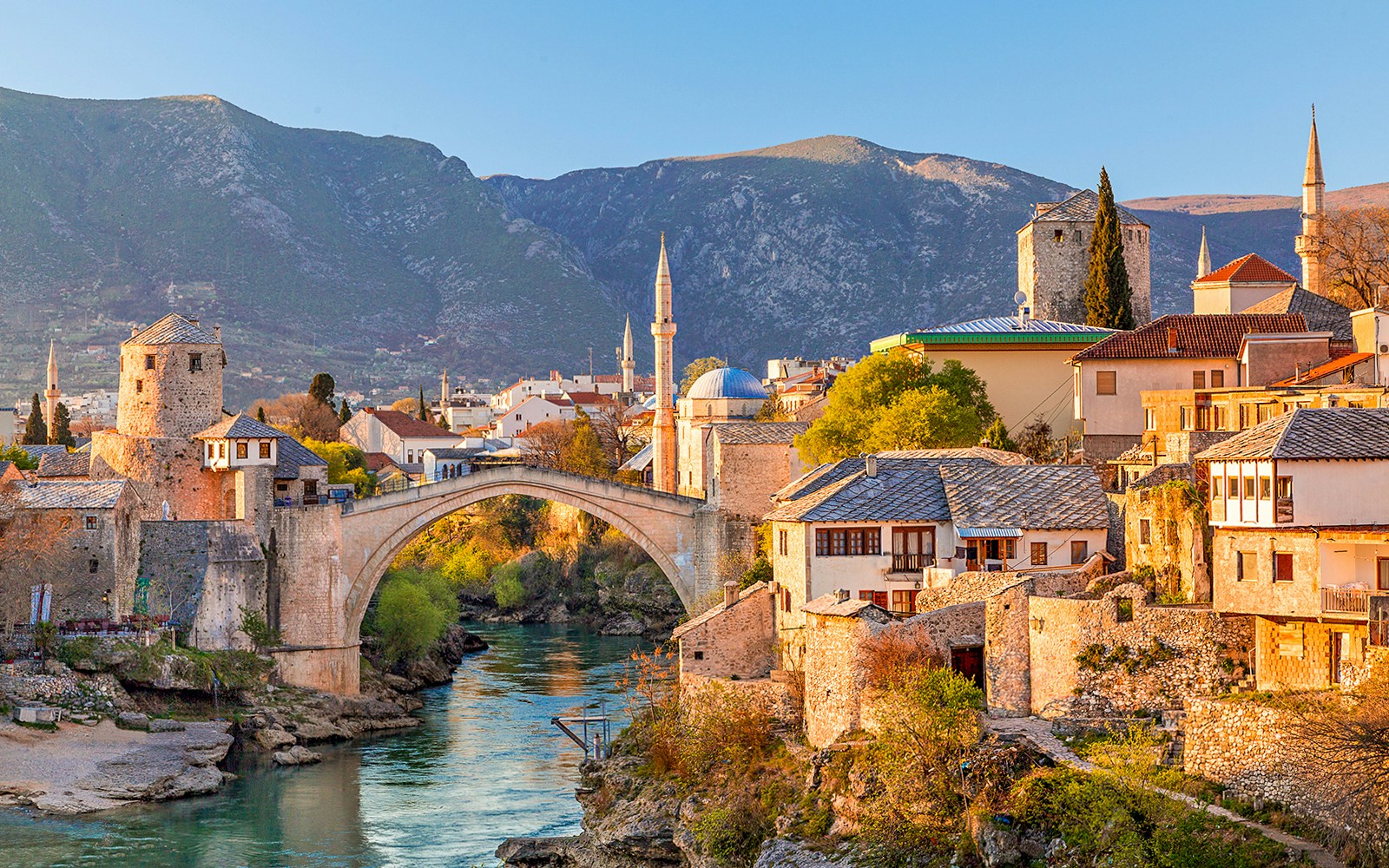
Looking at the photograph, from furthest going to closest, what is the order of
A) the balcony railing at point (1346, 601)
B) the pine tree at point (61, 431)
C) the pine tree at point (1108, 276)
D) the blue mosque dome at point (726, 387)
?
1. the pine tree at point (61, 431)
2. the blue mosque dome at point (726, 387)
3. the pine tree at point (1108, 276)
4. the balcony railing at point (1346, 601)

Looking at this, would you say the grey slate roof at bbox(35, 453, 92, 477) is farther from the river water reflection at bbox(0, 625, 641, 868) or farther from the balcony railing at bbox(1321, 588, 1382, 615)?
the balcony railing at bbox(1321, 588, 1382, 615)

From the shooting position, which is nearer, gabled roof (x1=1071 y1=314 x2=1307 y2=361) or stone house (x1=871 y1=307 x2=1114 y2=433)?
gabled roof (x1=1071 y1=314 x2=1307 y2=361)

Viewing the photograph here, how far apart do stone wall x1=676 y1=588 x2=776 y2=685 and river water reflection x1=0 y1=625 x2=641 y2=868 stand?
179 inches

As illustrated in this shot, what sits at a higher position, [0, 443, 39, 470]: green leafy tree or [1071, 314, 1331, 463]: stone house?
[1071, 314, 1331, 463]: stone house

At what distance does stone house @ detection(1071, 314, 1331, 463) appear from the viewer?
43.9 m

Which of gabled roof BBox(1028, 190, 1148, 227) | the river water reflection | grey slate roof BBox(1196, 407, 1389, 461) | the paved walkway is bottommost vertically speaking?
the river water reflection

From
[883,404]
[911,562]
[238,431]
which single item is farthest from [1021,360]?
[238,431]

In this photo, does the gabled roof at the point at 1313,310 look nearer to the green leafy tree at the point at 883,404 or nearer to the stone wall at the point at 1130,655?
the green leafy tree at the point at 883,404

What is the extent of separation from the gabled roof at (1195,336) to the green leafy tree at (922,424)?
3716 mm

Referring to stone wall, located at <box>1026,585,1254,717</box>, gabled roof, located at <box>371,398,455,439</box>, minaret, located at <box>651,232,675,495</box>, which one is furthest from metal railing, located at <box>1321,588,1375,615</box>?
gabled roof, located at <box>371,398,455,439</box>

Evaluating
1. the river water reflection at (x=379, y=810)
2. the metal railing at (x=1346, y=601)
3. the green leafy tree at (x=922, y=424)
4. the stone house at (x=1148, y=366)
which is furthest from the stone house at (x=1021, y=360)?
the metal railing at (x=1346, y=601)

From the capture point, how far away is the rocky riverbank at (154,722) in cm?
3844

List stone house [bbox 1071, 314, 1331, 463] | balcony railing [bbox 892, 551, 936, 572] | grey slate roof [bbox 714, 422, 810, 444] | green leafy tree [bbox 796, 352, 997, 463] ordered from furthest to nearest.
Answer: grey slate roof [bbox 714, 422, 810, 444], green leafy tree [bbox 796, 352, 997, 463], stone house [bbox 1071, 314, 1331, 463], balcony railing [bbox 892, 551, 936, 572]

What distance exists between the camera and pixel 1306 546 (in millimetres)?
25578
